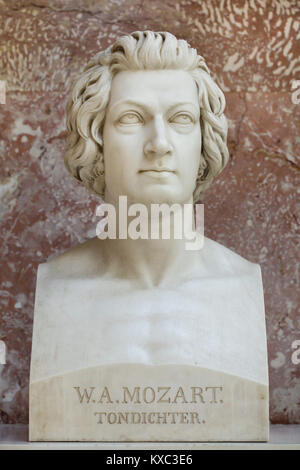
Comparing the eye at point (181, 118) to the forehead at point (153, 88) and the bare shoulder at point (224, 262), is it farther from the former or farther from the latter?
the bare shoulder at point (224, 262)

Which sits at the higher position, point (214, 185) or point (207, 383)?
point (214, 185)

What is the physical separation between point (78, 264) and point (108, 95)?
0.70m

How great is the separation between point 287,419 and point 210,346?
133 cm

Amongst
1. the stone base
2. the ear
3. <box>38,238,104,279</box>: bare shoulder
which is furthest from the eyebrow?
the stone base

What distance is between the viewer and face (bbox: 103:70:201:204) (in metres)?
4.53

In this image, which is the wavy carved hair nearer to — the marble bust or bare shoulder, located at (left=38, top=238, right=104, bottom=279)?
the marble bust

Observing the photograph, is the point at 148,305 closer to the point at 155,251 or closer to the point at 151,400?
the point at 155,251

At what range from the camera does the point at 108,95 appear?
467 cm

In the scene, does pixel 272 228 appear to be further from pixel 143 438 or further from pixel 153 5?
pixel 143 438

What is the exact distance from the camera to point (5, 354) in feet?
18.8

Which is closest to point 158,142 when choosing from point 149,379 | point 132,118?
point 132,118

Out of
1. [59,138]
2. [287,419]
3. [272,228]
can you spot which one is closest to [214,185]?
[272,228]

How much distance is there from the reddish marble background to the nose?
132 centimetres

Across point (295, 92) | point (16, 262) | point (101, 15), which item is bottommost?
point (16, 262)
